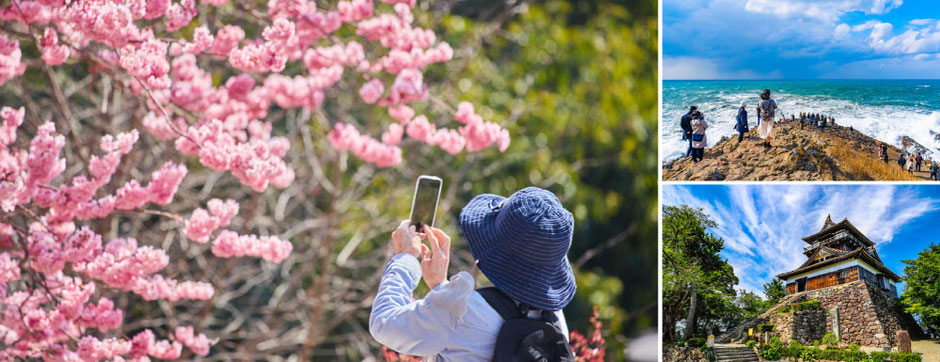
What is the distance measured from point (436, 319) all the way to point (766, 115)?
166 cm

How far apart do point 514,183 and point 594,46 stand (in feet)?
2.13

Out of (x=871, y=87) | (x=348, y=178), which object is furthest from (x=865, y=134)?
(x=348, y=178)

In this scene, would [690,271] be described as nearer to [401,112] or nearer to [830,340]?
[830,340]

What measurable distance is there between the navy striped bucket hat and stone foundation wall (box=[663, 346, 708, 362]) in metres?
1.45

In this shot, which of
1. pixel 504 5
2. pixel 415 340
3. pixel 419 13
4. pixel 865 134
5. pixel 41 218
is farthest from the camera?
pixel 504 5

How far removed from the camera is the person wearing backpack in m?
0.96

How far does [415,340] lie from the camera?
973 mm

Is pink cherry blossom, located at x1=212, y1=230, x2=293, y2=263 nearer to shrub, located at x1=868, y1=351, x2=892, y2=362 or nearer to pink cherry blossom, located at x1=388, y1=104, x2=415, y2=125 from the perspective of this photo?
pink cherry blossom, located at x1=388, y1=104, x2=415, y2=125

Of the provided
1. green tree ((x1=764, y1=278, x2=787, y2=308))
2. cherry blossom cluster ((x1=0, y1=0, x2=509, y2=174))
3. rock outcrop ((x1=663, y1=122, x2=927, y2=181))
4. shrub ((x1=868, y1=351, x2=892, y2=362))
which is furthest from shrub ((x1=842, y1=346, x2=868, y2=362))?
cherry blossom cluster ((x1=0, y1=0, x2=509, y2=174))

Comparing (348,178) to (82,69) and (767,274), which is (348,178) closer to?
(82,69)

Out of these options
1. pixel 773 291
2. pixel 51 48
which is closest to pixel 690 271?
pixel 773 291

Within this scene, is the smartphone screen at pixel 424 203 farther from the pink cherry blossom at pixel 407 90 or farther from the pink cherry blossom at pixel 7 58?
the pink cherry blossom at pixel 7 58

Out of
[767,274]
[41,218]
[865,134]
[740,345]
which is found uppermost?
[41,218]

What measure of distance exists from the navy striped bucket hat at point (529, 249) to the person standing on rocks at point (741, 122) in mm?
1380
